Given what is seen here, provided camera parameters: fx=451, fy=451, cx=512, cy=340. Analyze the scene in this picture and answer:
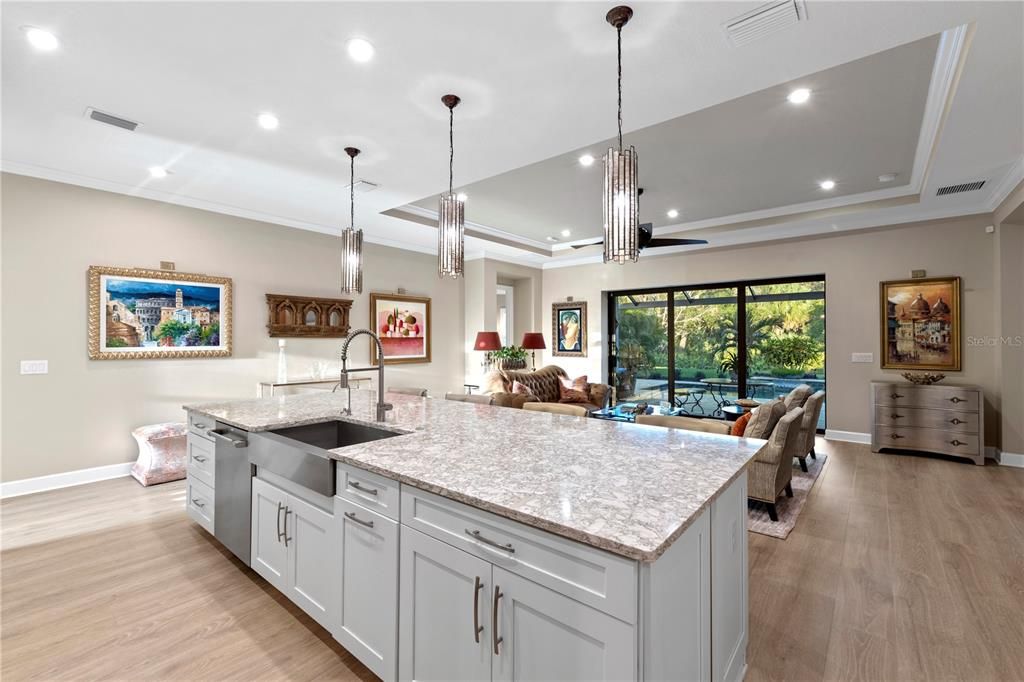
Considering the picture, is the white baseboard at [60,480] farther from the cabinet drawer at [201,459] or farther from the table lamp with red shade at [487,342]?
the table lamp with red shade at [487,342]

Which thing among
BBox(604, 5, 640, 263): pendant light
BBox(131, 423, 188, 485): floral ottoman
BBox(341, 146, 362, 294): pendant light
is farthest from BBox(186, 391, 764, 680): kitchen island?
BBox(131, 423, 188, 485): floral ottoman

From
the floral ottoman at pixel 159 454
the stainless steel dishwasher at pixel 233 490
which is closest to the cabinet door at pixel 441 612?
the stainless steel dishwasher at pixel 233 490

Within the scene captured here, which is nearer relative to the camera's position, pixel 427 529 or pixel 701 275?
pixel 427 529

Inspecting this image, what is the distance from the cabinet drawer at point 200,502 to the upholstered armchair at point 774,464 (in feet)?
11.9

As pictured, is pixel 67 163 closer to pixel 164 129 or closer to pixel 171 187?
pixel 171 187

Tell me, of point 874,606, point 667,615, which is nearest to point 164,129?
point 667,615

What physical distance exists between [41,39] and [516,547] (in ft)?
10.4

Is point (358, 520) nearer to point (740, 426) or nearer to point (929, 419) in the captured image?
point (740, 426)

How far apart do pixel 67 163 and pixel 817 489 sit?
693cm

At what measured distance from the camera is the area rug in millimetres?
3142

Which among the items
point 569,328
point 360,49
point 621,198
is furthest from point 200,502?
point 569,328

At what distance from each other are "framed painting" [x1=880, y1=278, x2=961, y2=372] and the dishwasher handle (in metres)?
6.63

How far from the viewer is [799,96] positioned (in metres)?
2.96

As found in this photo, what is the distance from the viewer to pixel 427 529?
1477 millimetres
